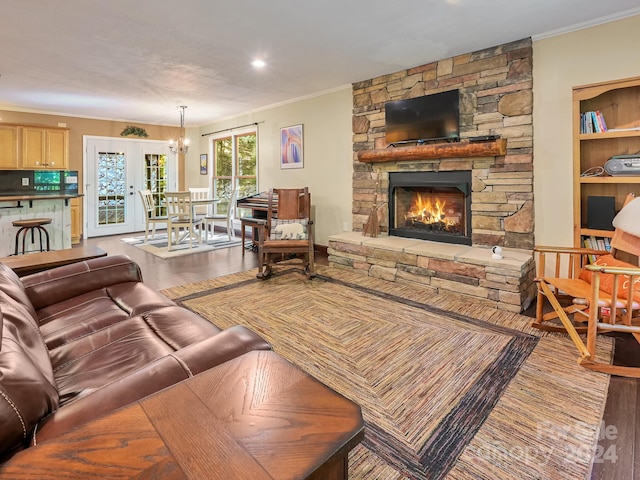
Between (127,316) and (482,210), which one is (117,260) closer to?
(127,316)

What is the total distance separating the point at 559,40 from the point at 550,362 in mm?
2882

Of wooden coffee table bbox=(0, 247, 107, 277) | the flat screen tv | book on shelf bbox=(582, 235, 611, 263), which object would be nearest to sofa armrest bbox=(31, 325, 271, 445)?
wooden coffee table bbox=(0, 247, 107, 277)

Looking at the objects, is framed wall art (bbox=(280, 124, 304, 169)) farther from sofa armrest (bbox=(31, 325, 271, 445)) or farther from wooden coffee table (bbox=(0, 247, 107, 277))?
sofa armrest (bbox=(31, 325, 271, 445))

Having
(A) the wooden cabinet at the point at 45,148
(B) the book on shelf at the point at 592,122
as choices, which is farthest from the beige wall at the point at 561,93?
(A) the wooden cabinet at the point at 45,148

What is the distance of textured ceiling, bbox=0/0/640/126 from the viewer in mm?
2838

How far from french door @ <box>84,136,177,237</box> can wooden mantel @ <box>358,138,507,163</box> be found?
16.6 ft

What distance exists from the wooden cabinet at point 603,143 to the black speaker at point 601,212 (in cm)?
6

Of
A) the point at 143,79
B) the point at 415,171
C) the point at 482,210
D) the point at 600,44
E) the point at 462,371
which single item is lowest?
the point at 462,371

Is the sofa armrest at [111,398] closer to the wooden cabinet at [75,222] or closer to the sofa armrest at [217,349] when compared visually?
the sofa armrest at [217,349]

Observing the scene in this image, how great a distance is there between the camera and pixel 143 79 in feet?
15.3

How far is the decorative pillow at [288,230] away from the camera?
14.6 feet

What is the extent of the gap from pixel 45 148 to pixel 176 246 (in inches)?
115

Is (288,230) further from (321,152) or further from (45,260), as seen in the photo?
(45,260)

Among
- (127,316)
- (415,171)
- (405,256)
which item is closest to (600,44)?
(415,171)
